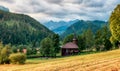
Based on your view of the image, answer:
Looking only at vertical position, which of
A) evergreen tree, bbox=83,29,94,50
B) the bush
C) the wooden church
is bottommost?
the bush

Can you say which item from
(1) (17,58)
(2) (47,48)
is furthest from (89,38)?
(1) (17,58)

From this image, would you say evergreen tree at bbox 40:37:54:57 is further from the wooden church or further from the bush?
the bush

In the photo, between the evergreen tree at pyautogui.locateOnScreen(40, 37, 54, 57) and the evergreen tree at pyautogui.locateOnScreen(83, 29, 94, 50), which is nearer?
the evergreen tree at pyautogui.locateOnScreen(40, 37, 54, 57)

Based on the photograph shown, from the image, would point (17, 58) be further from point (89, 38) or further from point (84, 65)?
point (89, 38)

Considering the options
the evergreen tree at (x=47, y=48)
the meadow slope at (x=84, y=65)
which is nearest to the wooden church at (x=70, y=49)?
the evergreen tree at (x=47, y=48)

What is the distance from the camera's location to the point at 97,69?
2878 cm

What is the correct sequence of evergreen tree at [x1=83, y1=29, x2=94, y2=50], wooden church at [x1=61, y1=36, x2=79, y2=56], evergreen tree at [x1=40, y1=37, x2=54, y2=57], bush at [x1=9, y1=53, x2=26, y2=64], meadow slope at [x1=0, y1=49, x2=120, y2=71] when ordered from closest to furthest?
meadow slope at [x1=0, y1=49, x2=120, y2=71], bush at [x1=9, y1=53, x2=26, y2=64], evergreen tree at [x1=40, y1=37, x2=54, y2=57], wooden church at [x1=61, y1=36, x2=79, y2=56], evergreen tree at [x1=83, y1=29, x2=94, y2=50]

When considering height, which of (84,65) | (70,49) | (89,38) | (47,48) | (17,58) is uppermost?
(89,38)

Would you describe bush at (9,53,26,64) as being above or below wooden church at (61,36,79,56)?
below

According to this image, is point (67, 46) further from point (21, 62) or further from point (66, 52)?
point (21, 62)

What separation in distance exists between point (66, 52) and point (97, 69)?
106 m

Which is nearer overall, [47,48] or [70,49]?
[47,48]

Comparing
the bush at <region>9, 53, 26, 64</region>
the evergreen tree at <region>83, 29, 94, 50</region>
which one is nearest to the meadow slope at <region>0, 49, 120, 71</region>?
the bush at <region>9, 53, 26, 64</region>

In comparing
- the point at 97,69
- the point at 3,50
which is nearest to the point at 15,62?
the point at 3,50
